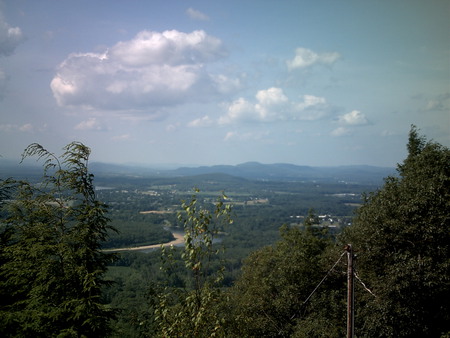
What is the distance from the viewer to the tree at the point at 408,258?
10.3m

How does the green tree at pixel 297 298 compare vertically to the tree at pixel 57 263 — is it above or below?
below

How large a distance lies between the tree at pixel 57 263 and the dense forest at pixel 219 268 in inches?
1.1

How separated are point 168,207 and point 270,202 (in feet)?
166

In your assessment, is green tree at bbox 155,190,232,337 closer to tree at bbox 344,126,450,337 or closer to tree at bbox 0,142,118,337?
tree at bbox 0,142,118,337

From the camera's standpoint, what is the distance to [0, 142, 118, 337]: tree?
20.2 feet

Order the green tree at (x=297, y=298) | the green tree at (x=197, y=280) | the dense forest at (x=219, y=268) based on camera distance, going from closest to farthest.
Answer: the green tree at (x=197, y=280) → the dense forest at (x=219, y=268) → the green tree at (x=297, y=298)

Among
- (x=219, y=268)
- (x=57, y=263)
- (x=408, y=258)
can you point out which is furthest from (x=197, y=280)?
(x=408, y=258)

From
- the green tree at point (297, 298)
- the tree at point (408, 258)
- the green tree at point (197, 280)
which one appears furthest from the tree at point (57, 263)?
the tree at point (408, 258)

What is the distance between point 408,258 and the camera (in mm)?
10781

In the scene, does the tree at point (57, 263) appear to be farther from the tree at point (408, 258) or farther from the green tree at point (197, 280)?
the tree at point (408, 258)

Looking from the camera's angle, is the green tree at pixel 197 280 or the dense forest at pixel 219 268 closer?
the green tree at pixel 197 280

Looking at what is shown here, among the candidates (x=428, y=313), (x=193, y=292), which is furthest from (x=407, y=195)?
(x=193, y=292)

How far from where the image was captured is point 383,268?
460 inches

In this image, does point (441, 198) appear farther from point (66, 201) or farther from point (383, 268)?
point (66, 201)
